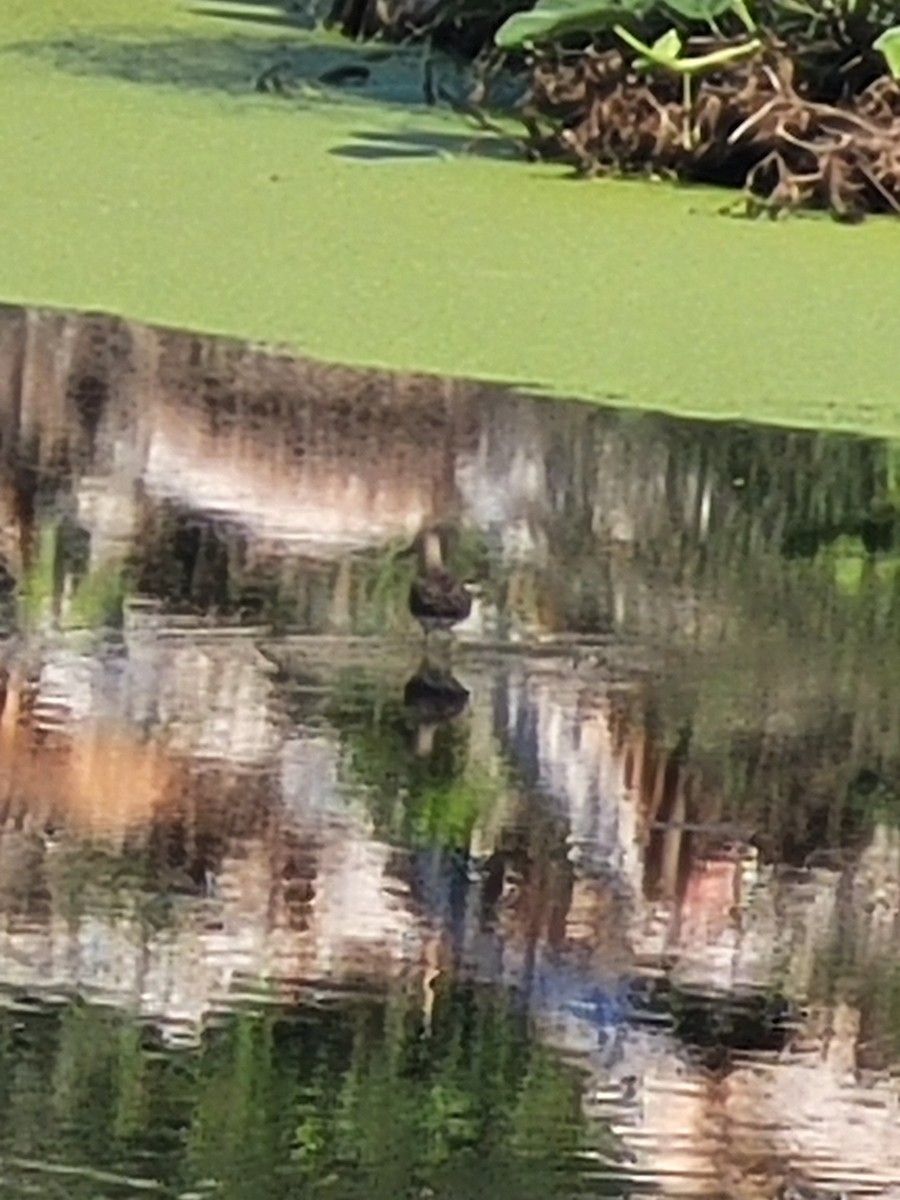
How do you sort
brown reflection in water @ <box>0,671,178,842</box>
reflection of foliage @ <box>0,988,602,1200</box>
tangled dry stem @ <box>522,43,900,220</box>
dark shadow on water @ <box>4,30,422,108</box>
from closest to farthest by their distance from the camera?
reflection of foliage @ <box>0,988,602,1200</box>
brown reflection in water @ <box>0,671,178,842</box>
tangled dry stem @ <box>522,43,900,220</box>
dark shadow on water @ <box>4,30,422,108</box>

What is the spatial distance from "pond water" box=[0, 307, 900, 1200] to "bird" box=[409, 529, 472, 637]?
0.04ft

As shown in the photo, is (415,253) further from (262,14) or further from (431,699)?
(262,14)

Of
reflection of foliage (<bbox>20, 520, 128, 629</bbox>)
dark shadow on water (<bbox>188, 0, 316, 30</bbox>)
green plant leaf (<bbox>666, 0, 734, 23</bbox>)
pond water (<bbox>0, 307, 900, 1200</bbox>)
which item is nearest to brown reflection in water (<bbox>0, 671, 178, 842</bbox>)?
pond water (<bbox>0, 307, 900, 1200</bbox>)

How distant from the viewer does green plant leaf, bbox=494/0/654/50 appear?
12.0 feet

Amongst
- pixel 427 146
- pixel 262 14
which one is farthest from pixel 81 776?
pixel 262 14

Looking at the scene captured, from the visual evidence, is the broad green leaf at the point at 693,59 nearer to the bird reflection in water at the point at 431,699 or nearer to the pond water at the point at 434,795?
the pond water at the point at 434,795

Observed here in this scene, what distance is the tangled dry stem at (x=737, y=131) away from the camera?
139 inches

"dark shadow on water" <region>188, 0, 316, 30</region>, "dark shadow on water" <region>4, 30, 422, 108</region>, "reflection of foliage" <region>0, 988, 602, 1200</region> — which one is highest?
"dark shadow on water" <region>188, 0, 316, 30</region>

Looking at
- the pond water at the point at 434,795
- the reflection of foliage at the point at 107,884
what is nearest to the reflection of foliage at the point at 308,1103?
the pond water at the point at 434,795

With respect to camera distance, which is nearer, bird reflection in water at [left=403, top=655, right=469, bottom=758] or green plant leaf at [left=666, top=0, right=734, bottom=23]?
bird reflection in water at [left=403, top=655, right=469, bottom=758]

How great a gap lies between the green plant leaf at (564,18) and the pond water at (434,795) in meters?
1.02

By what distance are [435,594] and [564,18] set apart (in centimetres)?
162

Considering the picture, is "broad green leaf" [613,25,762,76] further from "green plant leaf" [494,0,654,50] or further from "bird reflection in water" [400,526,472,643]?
"bird reflection in water" [400,526,472,643]

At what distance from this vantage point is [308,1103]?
4.57 ft
